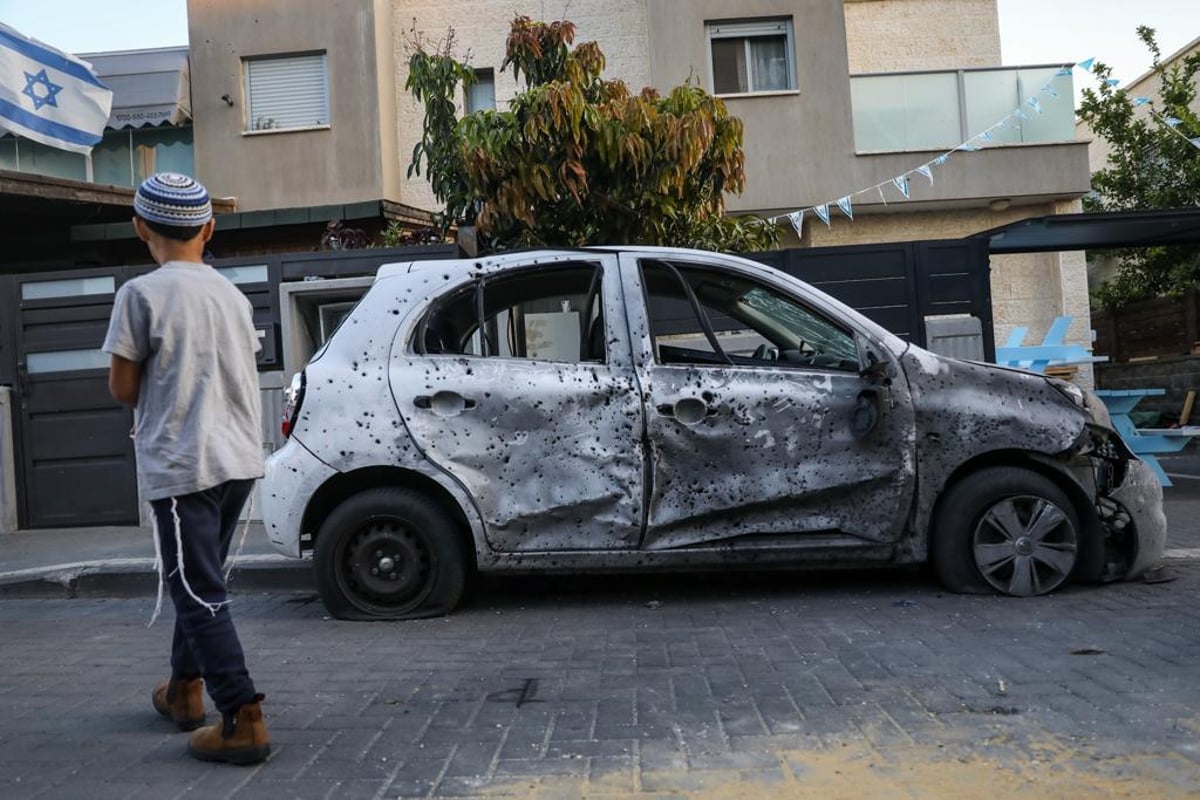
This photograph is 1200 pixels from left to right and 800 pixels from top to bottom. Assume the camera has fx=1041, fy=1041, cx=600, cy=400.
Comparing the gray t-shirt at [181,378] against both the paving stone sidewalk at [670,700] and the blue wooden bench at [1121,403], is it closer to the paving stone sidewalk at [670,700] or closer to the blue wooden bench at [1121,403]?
the paving stone sidewalk at [670,700]

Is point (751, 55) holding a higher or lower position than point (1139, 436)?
higher

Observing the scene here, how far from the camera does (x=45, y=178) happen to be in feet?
36.4

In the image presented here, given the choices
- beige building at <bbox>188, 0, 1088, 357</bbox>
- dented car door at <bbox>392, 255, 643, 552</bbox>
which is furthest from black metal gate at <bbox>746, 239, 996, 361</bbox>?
beige building at <bbox>188, 0, 1088, 357</bbox>

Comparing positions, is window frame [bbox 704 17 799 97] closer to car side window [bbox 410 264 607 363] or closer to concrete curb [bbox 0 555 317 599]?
car side window [bbox 410 264 607 363]

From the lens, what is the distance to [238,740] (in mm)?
3148

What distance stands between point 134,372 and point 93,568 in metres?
4.03

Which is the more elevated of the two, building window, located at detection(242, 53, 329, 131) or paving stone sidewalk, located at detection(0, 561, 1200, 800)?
building window, located at detection(242, 53, 329, 131)

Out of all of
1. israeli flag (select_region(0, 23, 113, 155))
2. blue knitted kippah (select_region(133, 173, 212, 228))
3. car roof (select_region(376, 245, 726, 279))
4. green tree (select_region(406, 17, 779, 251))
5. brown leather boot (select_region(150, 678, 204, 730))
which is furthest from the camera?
israeli flag (select_region(0, 23, 113, 155))

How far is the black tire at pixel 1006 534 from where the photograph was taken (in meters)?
5.20

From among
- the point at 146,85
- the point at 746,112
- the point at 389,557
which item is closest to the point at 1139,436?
the point at 746,112

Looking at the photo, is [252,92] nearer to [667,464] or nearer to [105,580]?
[105,580]

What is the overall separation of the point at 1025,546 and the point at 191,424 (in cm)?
401

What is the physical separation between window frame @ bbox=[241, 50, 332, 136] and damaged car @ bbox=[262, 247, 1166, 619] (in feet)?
31.7

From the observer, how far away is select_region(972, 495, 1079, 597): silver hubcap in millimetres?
5203
